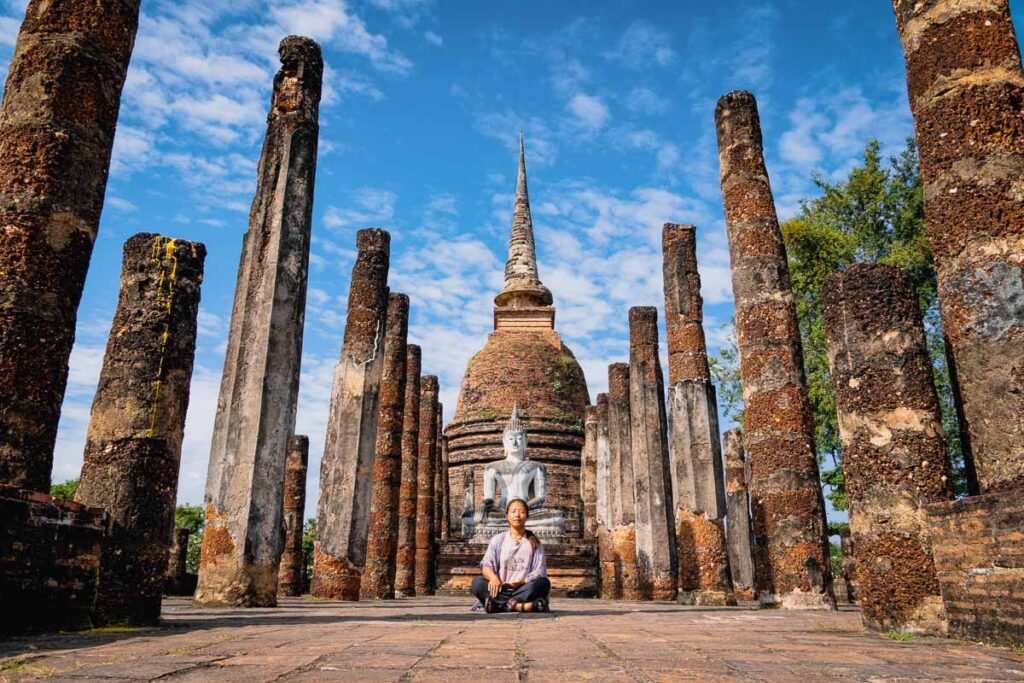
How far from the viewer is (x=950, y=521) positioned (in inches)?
188

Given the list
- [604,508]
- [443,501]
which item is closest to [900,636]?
[604,508]

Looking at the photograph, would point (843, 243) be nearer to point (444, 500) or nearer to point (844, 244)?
point (844, 244)

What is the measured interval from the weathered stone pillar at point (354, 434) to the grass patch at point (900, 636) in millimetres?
7665

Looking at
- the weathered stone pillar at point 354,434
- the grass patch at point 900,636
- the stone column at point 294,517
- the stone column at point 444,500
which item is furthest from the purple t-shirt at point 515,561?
the stone column at point 444,500

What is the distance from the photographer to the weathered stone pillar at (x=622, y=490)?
15.4 meters

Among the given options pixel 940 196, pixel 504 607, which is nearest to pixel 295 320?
pixel 504 607

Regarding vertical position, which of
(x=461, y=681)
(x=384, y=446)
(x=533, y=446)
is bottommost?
(x=461, y=681)

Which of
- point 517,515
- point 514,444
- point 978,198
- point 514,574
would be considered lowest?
point 514,574

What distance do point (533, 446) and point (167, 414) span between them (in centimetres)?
2220

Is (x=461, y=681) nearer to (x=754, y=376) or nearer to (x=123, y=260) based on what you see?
(x=123, y=260)

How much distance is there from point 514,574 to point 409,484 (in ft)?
33.4

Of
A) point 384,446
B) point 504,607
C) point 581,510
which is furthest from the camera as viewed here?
point 581,510

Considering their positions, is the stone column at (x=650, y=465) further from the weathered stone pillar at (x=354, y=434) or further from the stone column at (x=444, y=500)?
the stone column at (x=444, y=500)

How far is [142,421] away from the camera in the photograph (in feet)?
19.0
